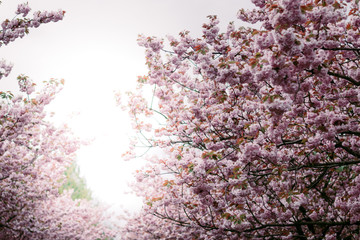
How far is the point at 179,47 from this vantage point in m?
4.87

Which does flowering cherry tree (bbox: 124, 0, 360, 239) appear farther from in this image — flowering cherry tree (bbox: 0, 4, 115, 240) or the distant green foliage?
the distant green foliage

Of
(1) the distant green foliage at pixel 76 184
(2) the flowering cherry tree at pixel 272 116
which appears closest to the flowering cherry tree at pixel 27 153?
(2) the flowering cherry tree at pixel 272 116

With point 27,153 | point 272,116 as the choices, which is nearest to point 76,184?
point 27,153

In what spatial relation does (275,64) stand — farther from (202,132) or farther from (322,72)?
(202,132)

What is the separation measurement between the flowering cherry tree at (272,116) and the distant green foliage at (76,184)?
22.6m

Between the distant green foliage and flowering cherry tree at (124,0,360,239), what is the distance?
890 inches

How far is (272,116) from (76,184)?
28.7 metres

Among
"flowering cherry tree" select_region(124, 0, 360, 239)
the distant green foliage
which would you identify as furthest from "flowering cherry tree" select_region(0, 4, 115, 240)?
the distant green foliage

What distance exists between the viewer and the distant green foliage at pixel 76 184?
2584cm

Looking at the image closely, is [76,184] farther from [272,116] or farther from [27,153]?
Result: [272,116]

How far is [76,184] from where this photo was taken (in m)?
27.1

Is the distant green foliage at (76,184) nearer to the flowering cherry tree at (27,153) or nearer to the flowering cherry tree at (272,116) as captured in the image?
the flowering cherry tree at (27,153)

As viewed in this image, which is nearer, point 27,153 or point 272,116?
point 272,116

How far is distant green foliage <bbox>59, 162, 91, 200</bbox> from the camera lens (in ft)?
84.8
